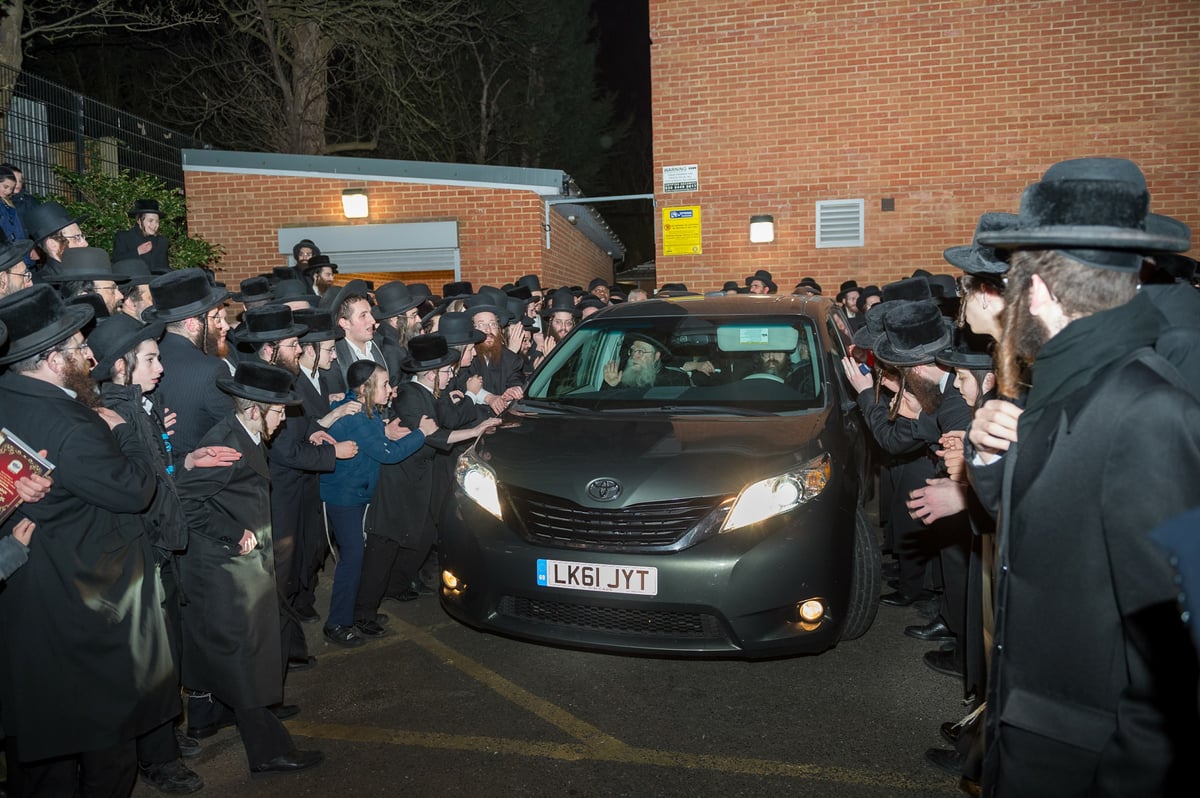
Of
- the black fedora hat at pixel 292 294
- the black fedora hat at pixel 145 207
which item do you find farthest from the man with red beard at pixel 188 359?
the black fedora hat at pixel 145 207

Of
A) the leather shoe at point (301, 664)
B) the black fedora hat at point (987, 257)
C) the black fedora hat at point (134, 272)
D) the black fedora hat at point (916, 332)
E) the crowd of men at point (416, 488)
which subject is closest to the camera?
the crowd of men at point (416, 488)

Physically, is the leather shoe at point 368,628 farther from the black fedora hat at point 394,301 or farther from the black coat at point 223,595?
the black fedora hat at point 394,301

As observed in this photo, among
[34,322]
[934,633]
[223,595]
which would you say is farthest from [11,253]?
[934,633]

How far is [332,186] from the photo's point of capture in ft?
45.6

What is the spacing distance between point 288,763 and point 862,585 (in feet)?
9.16

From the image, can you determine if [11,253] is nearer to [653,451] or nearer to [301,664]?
[301,664]

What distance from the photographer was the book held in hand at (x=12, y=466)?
281cm

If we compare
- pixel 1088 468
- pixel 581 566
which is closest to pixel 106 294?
pixel 581 566

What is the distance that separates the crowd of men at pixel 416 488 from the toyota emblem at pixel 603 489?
119 cm

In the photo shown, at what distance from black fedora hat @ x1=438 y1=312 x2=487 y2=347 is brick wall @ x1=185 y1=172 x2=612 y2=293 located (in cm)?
773

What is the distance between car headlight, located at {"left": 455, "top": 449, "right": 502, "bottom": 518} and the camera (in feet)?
15.0

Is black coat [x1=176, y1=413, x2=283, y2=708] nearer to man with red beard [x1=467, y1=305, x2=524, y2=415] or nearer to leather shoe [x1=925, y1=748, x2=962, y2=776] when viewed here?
leather shoe [x1=925, y1=748, x2=962, y2=776]

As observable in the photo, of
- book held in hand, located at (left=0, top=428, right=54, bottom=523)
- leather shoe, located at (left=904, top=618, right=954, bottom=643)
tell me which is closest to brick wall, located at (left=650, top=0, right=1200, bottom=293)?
leather shoe, located at (left=904, top=618, right=954, bottom=643)

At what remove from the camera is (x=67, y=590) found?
10.2 ft
